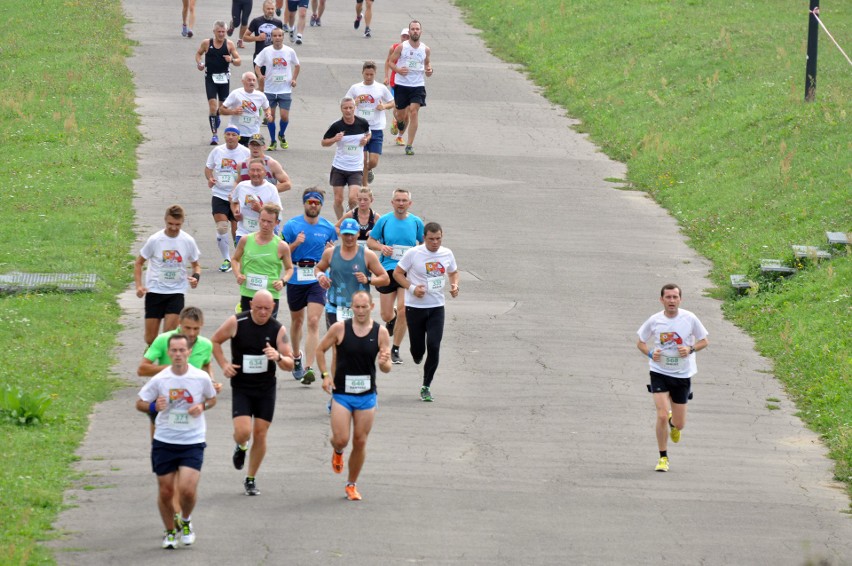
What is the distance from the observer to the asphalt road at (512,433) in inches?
481

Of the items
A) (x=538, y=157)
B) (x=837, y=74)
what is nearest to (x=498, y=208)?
(x=538, y=157)

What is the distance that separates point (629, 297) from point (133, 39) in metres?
20.4

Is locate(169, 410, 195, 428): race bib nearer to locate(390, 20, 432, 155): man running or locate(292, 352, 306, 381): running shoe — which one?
locate(292, 352, 306, 381): running shoe

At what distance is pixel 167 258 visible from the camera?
1508cm

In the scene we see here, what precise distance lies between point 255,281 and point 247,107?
8271 millimetres

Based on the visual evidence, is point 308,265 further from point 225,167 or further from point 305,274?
point 225,167

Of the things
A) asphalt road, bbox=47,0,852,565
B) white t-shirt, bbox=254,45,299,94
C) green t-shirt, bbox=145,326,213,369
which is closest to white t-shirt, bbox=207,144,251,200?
asphalt road, bbox=47,0,852,565

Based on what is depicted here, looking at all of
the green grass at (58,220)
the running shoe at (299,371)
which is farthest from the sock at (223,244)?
the running shoe at (299,371)

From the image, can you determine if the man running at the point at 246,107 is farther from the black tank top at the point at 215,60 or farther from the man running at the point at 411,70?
the man running at the point at 411,70

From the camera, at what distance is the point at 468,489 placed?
13609 millimetres

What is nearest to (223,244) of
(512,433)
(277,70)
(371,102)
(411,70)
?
(371,102)

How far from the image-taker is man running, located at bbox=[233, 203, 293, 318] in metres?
15.4

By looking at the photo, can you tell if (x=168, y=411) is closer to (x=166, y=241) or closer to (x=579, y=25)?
(x=166, y=241)

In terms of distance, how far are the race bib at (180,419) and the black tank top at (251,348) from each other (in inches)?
47.8
